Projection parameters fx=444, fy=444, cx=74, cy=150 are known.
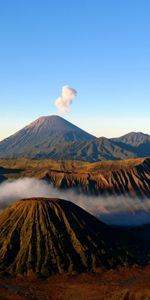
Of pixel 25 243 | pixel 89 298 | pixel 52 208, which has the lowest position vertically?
pixel 89 298

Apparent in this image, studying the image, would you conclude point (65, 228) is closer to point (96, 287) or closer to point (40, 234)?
point (40, 234)

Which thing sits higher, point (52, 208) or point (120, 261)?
point (52, 208)

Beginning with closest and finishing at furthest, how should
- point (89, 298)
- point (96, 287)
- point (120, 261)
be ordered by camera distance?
point (89, 298) → point (96, 287) → point (120, 261)

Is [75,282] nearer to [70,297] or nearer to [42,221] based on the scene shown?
[70,297]

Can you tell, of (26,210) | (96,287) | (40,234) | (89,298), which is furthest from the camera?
(26,210)

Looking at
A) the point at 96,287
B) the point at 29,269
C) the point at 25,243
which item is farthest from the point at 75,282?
the point at 25,243

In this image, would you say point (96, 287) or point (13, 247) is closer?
point (96, 287)
